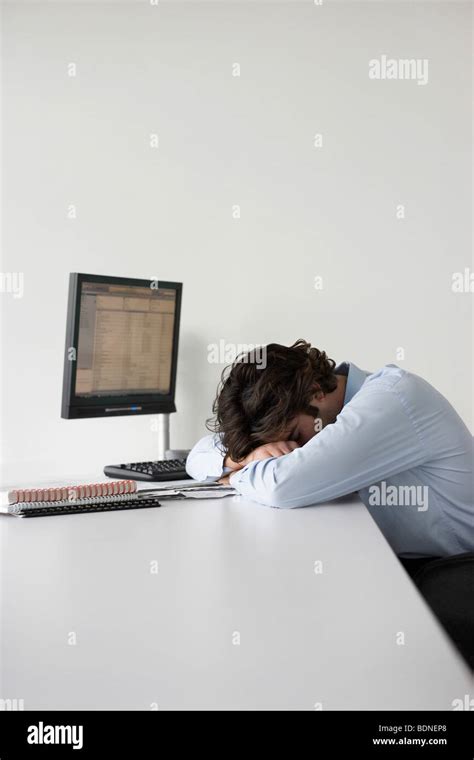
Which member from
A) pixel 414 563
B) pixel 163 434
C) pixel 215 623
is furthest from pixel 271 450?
pixel 163 434

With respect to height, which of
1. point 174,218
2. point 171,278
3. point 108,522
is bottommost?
point 108,522

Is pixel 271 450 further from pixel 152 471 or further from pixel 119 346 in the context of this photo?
pixel 119 346

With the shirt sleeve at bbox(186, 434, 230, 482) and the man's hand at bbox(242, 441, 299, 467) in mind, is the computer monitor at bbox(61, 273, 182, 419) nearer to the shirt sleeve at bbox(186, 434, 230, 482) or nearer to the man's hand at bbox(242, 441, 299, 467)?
the shirt sleeve at bbox(186, 434, 230, 482)

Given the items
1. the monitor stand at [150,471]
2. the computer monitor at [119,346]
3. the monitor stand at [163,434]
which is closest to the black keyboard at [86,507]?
the monitor stand at [150,471]

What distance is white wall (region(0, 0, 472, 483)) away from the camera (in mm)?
3371

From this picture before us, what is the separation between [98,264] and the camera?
11.4 ft

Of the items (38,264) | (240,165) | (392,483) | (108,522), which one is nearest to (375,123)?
(240,165)

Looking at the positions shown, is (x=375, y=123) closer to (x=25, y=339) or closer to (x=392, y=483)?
(x=25, y=339)

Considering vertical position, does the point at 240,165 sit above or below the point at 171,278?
above

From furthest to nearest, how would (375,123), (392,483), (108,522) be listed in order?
1. (375,123)
2. (392,483)
3. (108,522)

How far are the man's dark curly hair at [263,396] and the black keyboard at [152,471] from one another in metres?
0.35

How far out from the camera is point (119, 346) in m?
2.81

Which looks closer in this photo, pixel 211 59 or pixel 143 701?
pixel 143 701
